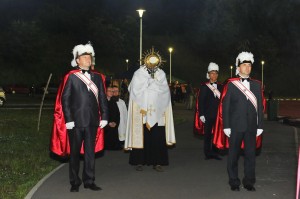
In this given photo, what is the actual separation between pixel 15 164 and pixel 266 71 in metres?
81.3

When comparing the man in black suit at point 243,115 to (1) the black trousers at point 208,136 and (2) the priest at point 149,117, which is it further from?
(1) the black trousers at point 208,136

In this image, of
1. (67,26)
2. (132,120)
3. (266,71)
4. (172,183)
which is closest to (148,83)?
(132,120)

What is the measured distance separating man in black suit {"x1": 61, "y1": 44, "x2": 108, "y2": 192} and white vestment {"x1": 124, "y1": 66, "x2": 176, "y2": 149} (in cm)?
178

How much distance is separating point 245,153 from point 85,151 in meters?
2.29

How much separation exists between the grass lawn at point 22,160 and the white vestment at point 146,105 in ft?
5.72

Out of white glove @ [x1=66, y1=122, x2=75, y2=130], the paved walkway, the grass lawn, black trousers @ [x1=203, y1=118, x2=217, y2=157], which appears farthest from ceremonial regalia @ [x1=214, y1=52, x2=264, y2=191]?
black trousers @ [x1=203, y1=118, x2=217, y2=157]

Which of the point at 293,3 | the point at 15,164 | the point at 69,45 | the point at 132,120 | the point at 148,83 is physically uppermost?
the point at 293,3

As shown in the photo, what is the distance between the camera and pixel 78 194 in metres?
7.91

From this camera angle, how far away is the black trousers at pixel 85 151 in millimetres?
8141

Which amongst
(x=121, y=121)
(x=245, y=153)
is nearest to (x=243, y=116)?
(x=245, y=153)

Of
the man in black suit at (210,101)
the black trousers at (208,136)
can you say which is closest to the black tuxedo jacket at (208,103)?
the man in black suit at (210,101)

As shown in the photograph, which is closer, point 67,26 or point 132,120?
point 132,120

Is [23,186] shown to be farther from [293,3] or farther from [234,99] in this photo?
[293,3]

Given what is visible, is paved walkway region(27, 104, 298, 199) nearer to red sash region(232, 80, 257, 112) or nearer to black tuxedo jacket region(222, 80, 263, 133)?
black tuxedo jacket region(222, 80, 263, 133)
